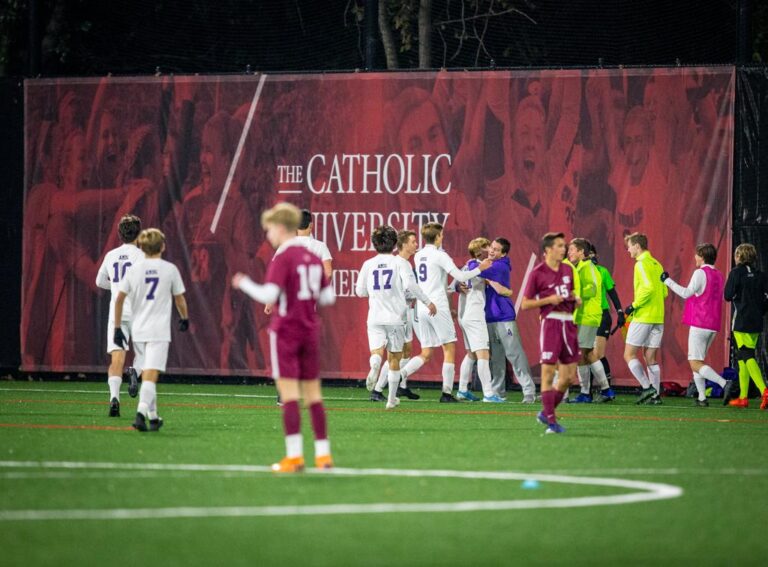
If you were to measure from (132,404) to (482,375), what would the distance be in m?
4.65

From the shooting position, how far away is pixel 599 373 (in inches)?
754

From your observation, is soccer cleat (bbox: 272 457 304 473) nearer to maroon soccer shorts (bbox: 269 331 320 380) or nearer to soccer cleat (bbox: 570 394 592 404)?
maroon soccer shorts (bbox: 269 331 320 380)

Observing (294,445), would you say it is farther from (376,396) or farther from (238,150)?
(238,150)

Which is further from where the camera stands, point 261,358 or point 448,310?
point 261,358

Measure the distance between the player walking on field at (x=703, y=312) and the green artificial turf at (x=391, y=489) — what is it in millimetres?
2332

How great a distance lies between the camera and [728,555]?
6.90m

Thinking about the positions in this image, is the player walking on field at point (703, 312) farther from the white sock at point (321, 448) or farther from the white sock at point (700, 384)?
the white sock at point (321, 448)

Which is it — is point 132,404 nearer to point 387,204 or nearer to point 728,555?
point 387,204

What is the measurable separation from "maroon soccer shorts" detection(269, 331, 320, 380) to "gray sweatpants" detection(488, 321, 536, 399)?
30.6 feet

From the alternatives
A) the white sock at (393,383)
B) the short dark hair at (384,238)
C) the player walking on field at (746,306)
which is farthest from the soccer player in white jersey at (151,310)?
the player walking on field at (746,306)

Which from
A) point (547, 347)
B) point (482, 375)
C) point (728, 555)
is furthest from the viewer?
point (482, 375)

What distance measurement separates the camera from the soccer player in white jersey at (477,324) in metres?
18.9

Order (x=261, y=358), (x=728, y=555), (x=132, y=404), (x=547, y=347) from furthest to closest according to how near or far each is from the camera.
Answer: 1. (x=261, y=358)
2. (x=132, y=404)
3. (x=547, y=347)
4. (x=728, y=555)

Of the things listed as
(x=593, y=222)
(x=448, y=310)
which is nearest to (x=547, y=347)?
(x=448, y=310)
